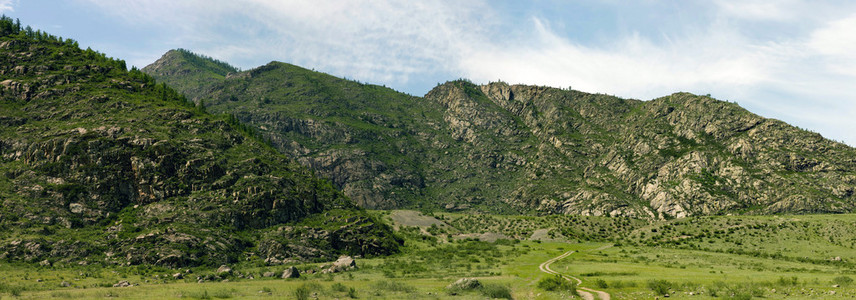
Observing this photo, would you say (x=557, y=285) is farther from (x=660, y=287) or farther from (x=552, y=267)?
(x=552, y=267)

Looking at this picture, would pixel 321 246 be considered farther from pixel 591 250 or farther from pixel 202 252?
pixel 591 250

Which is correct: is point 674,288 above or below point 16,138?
below

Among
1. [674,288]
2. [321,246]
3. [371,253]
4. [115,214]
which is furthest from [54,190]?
[674,288]

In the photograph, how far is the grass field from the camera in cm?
5600

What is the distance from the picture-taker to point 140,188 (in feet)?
379

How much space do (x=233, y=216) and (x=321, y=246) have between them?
22131 mm

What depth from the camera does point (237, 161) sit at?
131 metres

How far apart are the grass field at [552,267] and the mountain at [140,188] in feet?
27.2

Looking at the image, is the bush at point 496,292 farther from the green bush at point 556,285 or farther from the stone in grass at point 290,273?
the stone in grass at point 290,273

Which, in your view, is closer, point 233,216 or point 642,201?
point 233,216

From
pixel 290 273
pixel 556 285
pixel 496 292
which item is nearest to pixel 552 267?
pixel 556 285

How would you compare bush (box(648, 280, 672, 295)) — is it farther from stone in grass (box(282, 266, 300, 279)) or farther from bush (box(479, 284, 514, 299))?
stone in grass (box(282, 266, 300, 279))

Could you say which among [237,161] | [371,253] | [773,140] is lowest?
[371,253]

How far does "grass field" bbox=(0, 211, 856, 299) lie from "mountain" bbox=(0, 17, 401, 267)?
8275 millimetres
